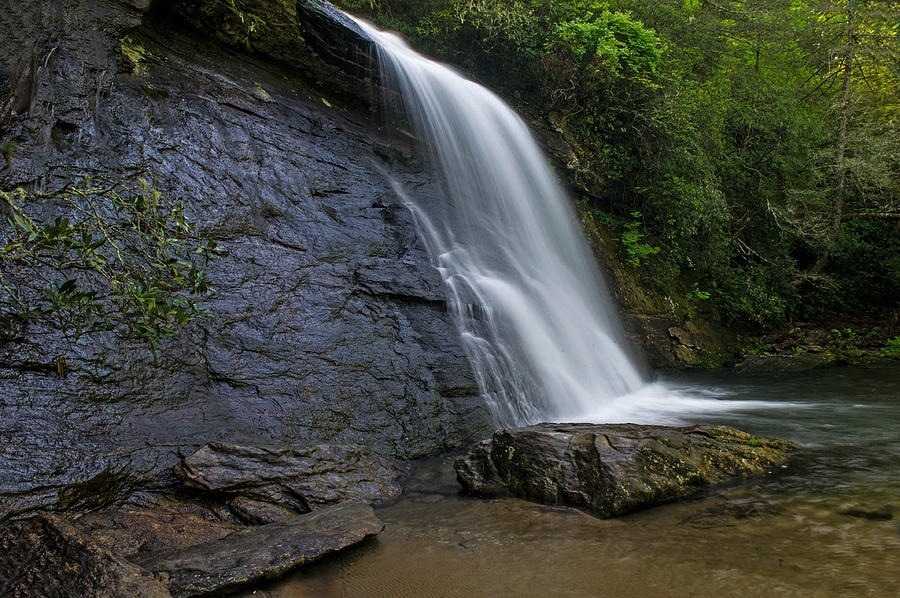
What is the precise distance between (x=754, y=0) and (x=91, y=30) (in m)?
16.9

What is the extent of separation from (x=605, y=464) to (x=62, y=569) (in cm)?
306

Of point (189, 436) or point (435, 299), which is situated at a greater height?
point (435, 299)

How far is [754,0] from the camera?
15.0 meters

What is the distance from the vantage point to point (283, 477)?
374 centimetres

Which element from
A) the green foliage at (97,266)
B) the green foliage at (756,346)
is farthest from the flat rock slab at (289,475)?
the green foliage at (756,346)

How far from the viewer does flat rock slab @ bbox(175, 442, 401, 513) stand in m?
3.56

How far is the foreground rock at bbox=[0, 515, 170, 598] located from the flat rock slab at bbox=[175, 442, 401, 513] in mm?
1055

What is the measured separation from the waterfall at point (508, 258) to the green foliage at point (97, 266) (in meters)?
3.27

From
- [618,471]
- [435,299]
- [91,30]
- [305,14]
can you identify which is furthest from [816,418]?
[91,30]

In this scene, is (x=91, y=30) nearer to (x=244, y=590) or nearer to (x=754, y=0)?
(x=244, y=590)

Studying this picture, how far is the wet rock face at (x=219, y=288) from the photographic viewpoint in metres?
3.61

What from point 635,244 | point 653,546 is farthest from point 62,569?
point 635,244

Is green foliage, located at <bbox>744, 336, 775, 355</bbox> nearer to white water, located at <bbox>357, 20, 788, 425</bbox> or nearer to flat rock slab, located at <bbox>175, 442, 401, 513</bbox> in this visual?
white water, located at <bbox>357, 20, 788, 425</bbox>

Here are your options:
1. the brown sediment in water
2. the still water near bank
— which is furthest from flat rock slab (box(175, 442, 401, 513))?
the brown sediment in water
